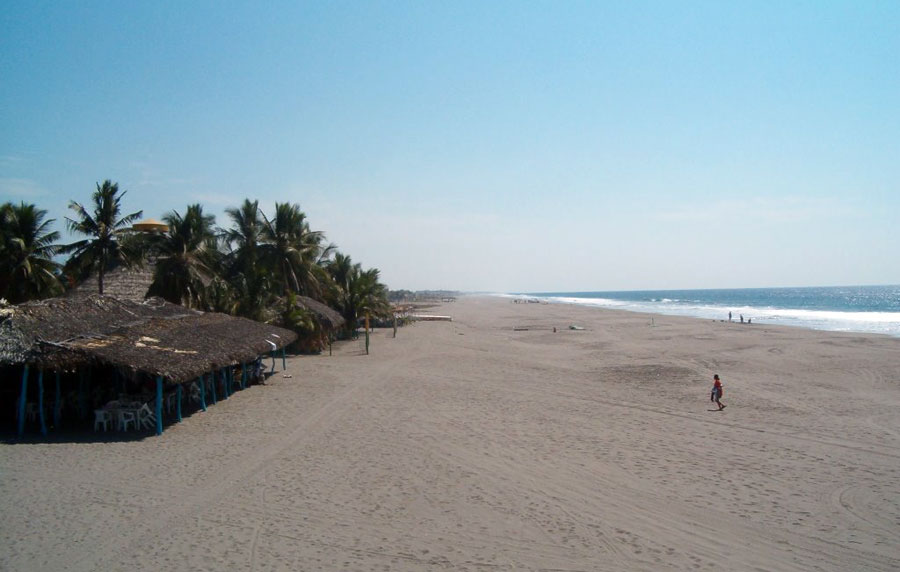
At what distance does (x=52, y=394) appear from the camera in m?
11.8

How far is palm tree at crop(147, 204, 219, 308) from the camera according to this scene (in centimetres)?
2138

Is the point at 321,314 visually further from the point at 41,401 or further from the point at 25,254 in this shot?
the point at 41,401

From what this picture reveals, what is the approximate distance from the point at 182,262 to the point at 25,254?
4972 millimetres

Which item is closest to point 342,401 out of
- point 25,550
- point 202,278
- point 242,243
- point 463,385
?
point 463,385

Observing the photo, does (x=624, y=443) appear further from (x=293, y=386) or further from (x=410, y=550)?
(x=293, y=386)

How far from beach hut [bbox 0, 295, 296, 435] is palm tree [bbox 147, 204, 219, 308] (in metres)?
5.82

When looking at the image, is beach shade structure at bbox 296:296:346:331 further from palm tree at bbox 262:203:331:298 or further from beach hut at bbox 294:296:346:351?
palm tree at bbox 262:203:331:298

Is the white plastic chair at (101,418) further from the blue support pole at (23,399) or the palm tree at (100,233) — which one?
the palm tree at (100,233)

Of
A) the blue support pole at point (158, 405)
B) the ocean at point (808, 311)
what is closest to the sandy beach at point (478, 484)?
the blue support pole at point (158, 405)

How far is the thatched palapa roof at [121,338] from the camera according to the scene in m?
10.5

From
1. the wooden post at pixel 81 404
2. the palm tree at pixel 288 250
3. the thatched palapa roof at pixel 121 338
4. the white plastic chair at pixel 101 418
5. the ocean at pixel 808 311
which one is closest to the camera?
the thatched palapa roof at pixel 121 338

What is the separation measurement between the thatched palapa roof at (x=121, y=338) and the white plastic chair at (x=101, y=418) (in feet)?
4.37

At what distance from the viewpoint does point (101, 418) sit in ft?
37.1

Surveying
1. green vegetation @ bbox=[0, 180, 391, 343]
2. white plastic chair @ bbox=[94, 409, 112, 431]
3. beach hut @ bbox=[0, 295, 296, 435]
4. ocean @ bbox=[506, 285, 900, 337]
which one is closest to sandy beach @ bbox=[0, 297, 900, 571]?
white plastic chair @ bbox=[94, 409, 112, 431]
